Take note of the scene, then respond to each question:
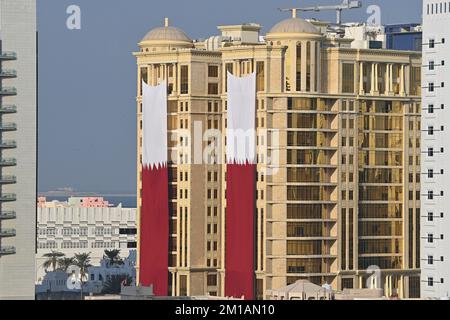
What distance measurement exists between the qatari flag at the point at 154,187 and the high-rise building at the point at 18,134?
934cm

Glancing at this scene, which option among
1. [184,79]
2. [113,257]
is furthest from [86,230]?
[184,79]

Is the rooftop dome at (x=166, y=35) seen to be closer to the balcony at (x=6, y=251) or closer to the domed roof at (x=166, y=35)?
the domed roof at (x=166, y=35)

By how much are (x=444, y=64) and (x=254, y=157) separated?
32.6 ft

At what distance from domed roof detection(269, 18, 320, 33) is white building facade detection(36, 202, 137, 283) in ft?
117

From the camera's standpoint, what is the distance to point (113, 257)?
10981cm

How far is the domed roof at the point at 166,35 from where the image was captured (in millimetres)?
82812

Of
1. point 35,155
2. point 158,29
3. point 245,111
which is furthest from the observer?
point 158,29

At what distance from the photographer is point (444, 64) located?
75.1m

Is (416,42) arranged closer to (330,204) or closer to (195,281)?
(330,204)

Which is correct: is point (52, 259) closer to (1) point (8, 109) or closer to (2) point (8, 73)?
(1) point (8, 109)

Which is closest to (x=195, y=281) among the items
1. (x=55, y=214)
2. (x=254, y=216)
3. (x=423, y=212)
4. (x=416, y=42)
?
(x=254, y=216)

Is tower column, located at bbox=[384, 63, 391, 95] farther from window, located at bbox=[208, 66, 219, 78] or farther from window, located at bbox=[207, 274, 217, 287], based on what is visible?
window, located at bbox=[207, 274, 217, 287]

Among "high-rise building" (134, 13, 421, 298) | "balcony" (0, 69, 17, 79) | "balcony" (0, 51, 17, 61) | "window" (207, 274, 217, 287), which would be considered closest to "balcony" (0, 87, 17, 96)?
"balcony" (0, 69, 17, 79)

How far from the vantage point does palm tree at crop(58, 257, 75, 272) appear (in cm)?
10384
